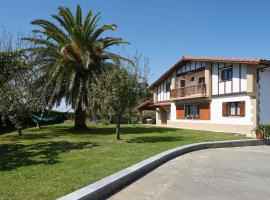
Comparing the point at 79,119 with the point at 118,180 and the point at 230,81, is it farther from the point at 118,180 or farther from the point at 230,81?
the point at 118,180

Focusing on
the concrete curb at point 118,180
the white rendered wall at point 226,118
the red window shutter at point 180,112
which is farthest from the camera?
the red window shutter at point 180,112

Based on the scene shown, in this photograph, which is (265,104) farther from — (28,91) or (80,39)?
(28,91)

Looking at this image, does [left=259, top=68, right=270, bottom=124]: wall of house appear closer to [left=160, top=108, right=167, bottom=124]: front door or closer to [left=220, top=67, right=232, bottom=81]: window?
[left=220, top=67, right=232, bottom=81]: window

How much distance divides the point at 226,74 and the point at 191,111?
6208 millimetres

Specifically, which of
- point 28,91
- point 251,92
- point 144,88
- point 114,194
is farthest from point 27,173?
point 251,92

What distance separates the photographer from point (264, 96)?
21.8m

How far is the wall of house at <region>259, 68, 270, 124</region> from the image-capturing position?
21.6 meters

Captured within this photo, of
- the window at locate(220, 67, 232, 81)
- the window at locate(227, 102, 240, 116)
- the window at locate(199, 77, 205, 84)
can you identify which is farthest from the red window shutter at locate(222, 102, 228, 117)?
the window at locate(199, 77, 205, 84)

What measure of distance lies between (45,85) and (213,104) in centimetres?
1396

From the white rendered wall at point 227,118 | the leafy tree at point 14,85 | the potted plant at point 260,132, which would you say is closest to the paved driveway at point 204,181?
the potted plant at point 260,132

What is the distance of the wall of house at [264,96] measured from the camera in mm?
21641

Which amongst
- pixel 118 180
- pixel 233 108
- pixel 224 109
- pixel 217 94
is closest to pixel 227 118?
pixel 224 109

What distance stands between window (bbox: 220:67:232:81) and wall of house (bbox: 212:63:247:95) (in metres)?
0.26

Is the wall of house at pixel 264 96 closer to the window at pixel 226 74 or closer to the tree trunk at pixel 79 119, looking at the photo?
the window at pixel 226 74
